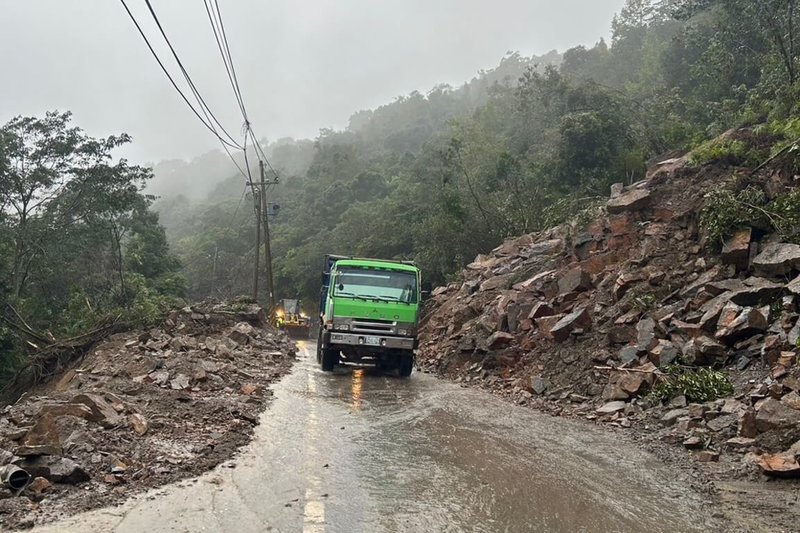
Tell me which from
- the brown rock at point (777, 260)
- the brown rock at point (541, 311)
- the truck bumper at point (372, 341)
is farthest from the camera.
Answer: the brown rock at point (541, 311)

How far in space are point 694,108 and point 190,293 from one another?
42633 millimetres

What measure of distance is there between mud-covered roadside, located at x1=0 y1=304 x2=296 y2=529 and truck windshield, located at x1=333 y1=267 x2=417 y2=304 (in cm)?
278

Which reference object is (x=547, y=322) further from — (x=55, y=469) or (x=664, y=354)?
(x=55, y=469)

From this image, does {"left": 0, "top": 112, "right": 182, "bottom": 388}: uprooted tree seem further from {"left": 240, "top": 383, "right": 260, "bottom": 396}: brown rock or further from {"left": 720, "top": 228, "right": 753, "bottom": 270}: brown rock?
{"left": 720, "top": 228, "right": 753, "bottom": 270}: brown rock

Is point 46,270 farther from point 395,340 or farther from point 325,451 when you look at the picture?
point 325,451

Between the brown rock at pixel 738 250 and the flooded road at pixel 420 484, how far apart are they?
14.4 ft

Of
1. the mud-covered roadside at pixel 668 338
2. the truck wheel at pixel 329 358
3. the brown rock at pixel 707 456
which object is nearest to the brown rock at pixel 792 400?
the mud-covered roadside at pixel 668 338

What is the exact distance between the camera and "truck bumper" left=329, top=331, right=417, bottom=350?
13141mm

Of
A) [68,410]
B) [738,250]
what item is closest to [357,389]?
[68,410]

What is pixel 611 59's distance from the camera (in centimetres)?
5572

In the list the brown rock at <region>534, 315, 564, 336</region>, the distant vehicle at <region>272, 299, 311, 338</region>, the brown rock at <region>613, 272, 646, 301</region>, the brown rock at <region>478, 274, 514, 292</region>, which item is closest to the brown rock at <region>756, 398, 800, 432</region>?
the brown rock at <region>613, 272, 646, 301</region>

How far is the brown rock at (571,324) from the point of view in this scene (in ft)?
38.8

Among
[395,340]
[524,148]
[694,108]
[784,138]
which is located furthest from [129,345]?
[524,148]

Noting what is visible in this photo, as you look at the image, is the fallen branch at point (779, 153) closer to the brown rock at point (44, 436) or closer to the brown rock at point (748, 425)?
the brown rock at point (748, 425)
